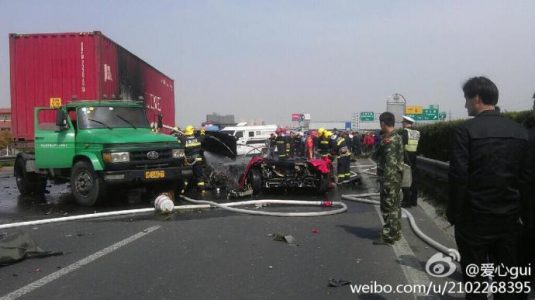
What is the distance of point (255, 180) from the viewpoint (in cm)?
1145

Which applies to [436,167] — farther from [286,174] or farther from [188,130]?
[188,130]

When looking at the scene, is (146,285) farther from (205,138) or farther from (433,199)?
(205,138)

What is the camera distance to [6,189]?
1458 cm

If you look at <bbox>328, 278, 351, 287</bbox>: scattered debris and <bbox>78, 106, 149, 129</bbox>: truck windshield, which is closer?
<bbox>328, 278, 351, 287</bbox>: scattered debris

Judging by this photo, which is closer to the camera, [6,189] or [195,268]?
[195,268]

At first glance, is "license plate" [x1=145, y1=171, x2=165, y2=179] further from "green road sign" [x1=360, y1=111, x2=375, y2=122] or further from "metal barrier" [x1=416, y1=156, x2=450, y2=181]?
"green road sign" [x1=360, y1=111, x2=375, y2=122]

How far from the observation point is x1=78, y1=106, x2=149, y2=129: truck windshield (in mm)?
10977

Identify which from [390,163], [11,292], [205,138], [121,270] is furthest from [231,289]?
[205,138]

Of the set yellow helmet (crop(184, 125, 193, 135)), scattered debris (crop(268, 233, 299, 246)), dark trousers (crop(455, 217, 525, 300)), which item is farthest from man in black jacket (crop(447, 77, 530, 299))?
yellow helmet (crop(184, 125, 193, 135))

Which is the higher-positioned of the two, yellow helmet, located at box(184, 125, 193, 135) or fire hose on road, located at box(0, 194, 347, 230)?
yellow helmet, located at box(184, 125, 193, 135)

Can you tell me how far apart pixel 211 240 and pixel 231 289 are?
214 cm

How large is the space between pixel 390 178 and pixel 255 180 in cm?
518

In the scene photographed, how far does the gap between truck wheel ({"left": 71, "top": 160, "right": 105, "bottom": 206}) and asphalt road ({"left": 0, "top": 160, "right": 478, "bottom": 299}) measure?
1.68m

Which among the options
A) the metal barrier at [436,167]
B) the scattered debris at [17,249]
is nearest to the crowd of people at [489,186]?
the scattered debris at [17,249]
